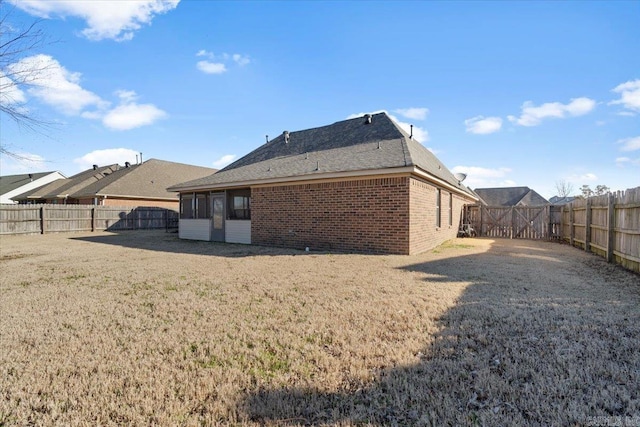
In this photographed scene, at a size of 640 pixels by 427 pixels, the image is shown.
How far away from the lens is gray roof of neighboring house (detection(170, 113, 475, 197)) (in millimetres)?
10672

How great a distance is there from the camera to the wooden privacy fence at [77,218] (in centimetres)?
1775

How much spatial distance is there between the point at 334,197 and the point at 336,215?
62 cm

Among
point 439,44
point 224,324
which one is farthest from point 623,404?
point 439,44

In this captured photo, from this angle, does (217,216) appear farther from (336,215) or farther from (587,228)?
(587,228)

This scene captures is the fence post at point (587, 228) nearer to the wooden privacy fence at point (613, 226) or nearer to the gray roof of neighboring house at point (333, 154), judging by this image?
the wooden privacy fence at point (613, 226)

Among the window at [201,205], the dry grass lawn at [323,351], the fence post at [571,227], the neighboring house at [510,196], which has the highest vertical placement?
the neighboring house at [510,196]

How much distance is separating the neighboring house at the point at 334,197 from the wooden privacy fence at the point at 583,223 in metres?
2.53

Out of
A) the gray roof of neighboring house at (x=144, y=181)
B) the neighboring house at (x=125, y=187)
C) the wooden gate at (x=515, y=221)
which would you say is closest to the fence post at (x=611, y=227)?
the wooden gate at (x=515, y=221)

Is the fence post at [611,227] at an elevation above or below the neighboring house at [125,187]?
below

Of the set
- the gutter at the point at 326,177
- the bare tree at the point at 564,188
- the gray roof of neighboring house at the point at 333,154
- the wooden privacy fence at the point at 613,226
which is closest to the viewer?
the wooden privacy fence at the point at 613,226

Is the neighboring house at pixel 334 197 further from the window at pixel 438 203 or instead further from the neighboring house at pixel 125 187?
the neighboring house at pixel 125 187

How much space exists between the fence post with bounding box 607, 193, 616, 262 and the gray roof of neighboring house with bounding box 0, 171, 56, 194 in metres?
49.4

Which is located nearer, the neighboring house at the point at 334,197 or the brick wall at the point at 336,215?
the brick wall at the point at 336,215

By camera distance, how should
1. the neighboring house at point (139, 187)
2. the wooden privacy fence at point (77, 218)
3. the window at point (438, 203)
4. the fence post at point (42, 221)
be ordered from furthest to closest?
the neighboring house at point (139, 187) → the fence post at point (42, 221) → the wooden privacy fence at point (77, 218) → the window at point (438, 203)
